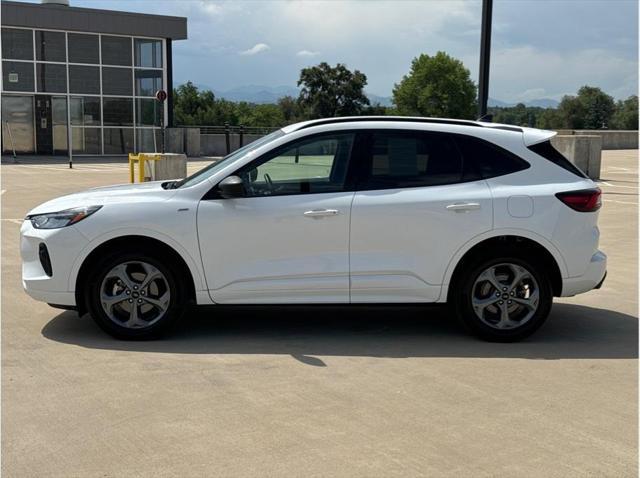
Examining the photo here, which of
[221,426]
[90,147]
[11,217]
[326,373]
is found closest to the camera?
[221,426]

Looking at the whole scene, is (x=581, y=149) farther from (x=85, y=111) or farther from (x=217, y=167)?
(x=85, y=111)

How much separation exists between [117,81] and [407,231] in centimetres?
3260

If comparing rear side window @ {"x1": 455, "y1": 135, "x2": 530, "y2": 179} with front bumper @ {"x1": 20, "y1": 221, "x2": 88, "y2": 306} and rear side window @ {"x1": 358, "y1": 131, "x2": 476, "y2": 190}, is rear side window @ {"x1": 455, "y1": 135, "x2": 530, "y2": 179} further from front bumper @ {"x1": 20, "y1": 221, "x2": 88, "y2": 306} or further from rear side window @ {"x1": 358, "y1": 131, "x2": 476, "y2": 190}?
front bumper @ {"x1": 20, "y1": 221, "x2": 88, "y2": 306}

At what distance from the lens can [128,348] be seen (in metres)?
5.84

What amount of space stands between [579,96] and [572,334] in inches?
4738

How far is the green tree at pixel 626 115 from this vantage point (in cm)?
9684

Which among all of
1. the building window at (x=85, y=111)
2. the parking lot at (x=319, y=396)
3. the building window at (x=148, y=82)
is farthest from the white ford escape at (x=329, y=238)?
the building window at (x=148, y=82)

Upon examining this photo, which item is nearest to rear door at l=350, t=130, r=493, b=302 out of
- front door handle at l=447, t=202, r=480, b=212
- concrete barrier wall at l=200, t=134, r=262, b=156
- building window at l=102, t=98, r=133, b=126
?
front door handle at l=447, t=202, r=480, b=212

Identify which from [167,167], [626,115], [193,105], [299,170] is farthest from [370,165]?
[626,115]

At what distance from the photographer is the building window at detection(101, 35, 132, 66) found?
3575cm

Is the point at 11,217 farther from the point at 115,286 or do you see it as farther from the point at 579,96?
the point at 579,96

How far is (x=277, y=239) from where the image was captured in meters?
5.96

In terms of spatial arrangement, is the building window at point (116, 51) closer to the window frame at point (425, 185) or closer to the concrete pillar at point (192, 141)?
the concrete pillar at point (192, 141)

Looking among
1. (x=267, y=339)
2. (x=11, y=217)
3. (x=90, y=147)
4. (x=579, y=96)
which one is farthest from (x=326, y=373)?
(x=579, y=96)
